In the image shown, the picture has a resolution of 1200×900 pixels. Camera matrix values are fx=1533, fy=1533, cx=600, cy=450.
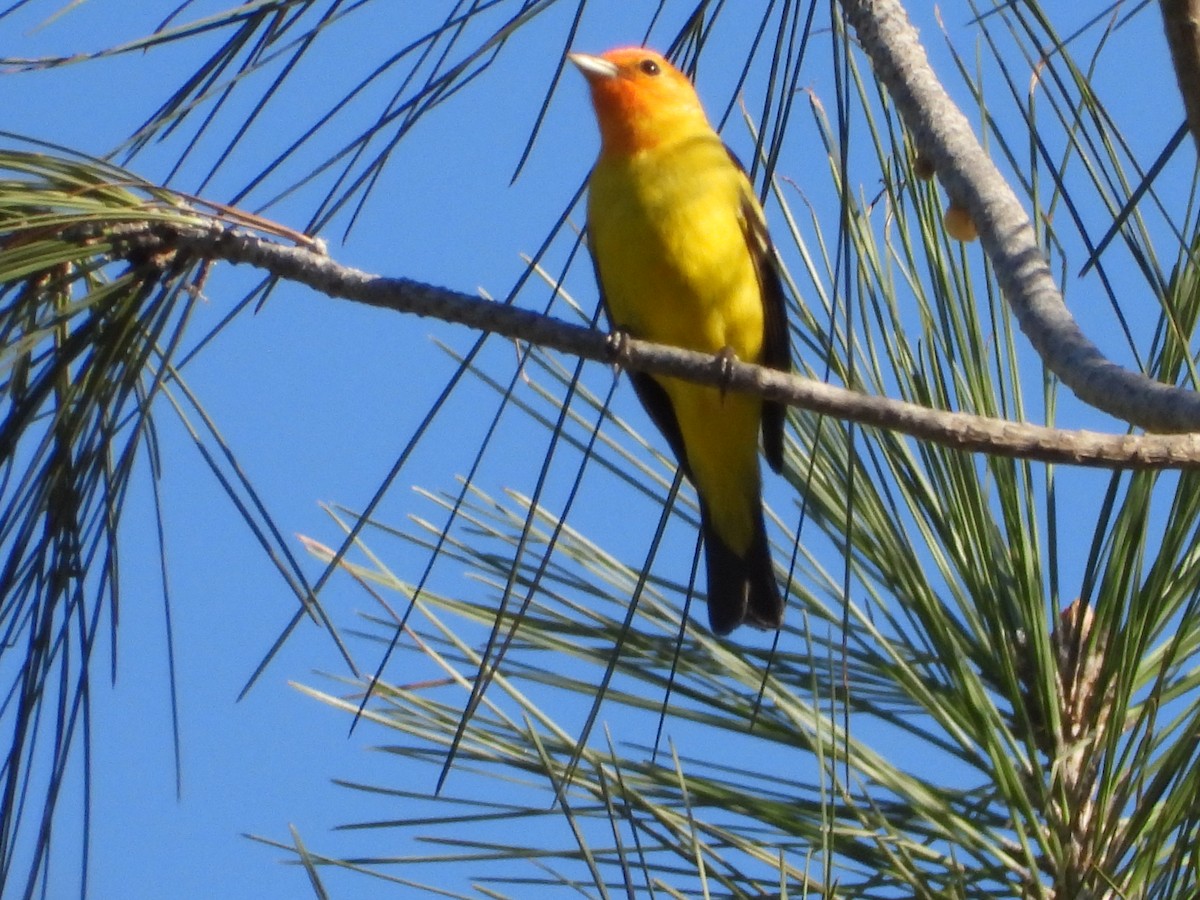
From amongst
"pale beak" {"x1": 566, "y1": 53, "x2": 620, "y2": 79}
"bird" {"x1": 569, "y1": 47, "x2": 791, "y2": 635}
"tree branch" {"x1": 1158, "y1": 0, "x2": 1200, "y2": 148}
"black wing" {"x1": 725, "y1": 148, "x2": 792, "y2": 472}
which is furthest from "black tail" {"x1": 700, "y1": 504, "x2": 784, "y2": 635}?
"tree branch" {"x1": 1158, "y1": 0, "x2": 1200, "y2": 148}

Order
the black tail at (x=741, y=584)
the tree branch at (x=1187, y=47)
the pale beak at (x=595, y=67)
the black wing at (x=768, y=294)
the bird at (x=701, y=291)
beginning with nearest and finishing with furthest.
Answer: the tree branch at (x=1187, y=47) < the black tail at (x=741, y=584) < the bird at (x=701, y=291) < the black wing at (x=768, y=294) < the pale beak at (x=595, y=67)

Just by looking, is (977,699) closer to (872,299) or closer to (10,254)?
(872,299)

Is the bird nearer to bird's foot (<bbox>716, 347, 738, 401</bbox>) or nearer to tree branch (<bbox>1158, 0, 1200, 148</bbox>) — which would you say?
bird's foot (<bbox>716, 347, 738, 401</bbox>)

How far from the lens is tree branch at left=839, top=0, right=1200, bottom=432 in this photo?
1315 millimetres

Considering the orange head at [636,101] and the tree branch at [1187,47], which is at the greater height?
the orange head at [636,101]

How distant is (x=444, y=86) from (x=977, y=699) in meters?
0.93

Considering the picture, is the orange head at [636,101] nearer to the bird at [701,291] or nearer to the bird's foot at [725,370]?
the bird at [701,291]

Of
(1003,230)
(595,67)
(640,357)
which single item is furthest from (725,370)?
(595,67)

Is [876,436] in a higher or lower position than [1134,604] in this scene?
higher

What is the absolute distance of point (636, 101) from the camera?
320 centimetres

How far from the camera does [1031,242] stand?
60.5 inches

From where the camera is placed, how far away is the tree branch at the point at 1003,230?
132cm

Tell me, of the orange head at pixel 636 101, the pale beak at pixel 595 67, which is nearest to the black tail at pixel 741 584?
the orange head at pixel 636 101


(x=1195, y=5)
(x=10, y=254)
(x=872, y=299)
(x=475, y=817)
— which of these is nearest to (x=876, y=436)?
(x=872, y=299)
